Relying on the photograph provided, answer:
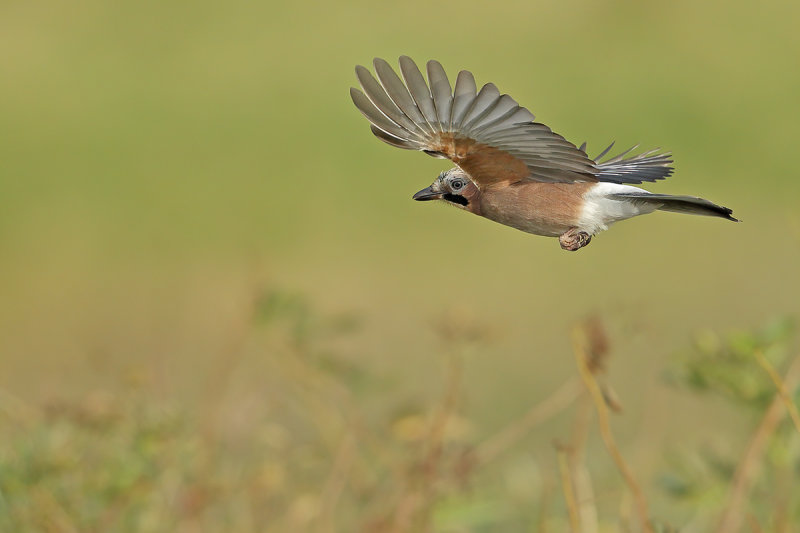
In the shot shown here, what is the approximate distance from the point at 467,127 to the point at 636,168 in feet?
1.90

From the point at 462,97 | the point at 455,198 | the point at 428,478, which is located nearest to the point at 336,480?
the point at 428,478

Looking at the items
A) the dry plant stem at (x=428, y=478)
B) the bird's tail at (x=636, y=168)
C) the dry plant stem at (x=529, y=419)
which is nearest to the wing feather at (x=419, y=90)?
the bird's tail at (x=636, y=168)

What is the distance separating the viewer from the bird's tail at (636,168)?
2.28 metres

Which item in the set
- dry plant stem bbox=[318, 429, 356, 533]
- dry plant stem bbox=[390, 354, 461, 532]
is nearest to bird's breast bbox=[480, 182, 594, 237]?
dry plant stem bbox=[390, 354, 461, 532]

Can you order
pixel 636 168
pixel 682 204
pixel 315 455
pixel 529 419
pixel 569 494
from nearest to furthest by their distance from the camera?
pixel 682 204 < pixel 569 494 < pixel 636 168 < pixel 529 419 < pixel 315 455

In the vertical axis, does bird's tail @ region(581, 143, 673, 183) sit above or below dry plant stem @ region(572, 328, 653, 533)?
above

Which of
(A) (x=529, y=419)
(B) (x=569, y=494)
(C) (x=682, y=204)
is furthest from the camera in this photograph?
(A) (x=529, y=419)

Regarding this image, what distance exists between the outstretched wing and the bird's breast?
33 millimetres

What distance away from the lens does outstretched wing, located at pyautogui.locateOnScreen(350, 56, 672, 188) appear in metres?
1.85

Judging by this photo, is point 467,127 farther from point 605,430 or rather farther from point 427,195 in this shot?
point 605,430

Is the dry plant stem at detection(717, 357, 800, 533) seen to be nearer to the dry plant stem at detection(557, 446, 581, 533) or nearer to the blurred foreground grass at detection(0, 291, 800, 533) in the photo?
the blurred foreground grass at detection(0, 291, 800, 533)

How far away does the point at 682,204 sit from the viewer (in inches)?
70.2

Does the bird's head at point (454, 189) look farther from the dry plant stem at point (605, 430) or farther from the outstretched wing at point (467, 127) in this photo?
the dry plant stem at point (605, 430)

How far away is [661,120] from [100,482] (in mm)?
7119
